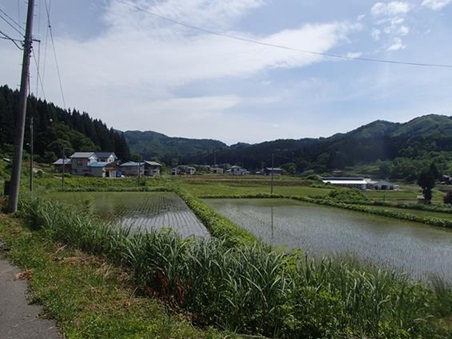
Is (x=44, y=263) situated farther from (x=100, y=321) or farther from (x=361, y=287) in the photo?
(x=361, y=287)

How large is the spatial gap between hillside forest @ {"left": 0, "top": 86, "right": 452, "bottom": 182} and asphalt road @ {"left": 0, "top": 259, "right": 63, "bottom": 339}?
46.2 m

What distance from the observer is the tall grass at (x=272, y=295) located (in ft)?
12.4

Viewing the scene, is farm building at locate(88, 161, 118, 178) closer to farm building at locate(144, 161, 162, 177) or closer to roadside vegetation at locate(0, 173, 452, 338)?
farm building at locate(144, 161, 162, 177)

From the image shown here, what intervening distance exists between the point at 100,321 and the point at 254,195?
31.0 m

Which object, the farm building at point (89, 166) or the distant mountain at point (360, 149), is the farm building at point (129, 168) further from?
the distant mountain at point (360, 149)

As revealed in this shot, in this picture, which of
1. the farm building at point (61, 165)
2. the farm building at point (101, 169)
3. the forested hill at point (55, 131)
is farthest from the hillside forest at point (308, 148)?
the farm building at point (101, 169)

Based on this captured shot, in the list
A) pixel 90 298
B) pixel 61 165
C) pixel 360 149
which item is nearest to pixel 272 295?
pixel 90 298

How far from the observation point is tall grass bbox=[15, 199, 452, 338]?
149 inches

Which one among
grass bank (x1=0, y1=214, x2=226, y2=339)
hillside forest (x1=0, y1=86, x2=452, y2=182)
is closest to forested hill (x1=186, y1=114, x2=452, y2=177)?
hillside forest (x1=0, y1=86, x2=452, y2=182)

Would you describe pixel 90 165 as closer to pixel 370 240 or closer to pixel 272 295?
pixel 370 240

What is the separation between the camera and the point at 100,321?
11.2 ft

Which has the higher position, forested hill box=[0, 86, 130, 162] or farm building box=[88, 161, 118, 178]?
forested hill box=[0, 86, 130, 162]

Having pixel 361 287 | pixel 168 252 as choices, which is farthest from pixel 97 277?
pixel 361 287

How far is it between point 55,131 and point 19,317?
6977 cm
